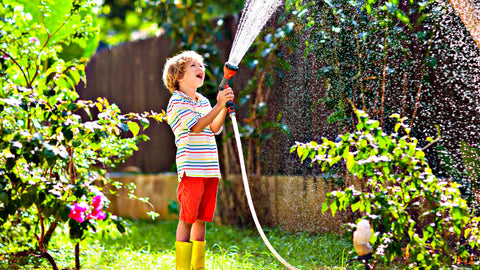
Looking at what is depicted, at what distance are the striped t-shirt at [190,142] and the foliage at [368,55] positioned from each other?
1036 mm

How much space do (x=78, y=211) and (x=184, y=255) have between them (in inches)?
19.1

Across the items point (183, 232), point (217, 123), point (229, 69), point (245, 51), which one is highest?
point (245, 51)

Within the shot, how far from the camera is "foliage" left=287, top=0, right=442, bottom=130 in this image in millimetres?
3308

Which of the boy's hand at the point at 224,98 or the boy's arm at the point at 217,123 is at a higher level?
the boy's hand at the point at 224,98

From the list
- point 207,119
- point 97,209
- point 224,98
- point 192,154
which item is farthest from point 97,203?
point 224,98

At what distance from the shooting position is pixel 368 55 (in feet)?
11.1

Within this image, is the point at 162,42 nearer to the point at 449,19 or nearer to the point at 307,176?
the point at 307,176

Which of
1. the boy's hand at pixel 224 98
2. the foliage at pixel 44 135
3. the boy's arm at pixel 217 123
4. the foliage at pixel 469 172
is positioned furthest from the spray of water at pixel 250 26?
the foliage at pixel 469 172

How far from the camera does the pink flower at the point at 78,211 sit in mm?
2393

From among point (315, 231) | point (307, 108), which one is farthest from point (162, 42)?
point (315, 231)

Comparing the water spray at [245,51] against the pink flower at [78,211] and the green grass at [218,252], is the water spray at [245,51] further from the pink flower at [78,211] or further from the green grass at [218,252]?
the pink flower at [78,211]

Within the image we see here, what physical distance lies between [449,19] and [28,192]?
2.43 meters

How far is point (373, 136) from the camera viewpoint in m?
2.19

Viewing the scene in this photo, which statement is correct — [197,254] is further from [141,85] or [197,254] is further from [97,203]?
[141,85]
